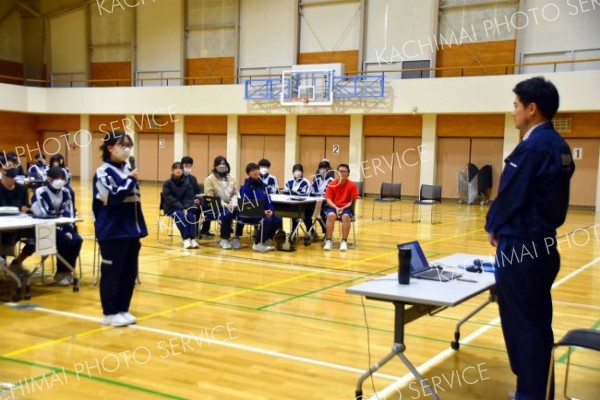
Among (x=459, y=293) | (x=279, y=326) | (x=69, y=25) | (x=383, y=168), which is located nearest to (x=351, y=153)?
(x=383, y=168)

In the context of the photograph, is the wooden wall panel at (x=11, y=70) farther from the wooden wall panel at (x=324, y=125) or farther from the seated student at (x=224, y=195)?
the seated student at (x=224, y=195)

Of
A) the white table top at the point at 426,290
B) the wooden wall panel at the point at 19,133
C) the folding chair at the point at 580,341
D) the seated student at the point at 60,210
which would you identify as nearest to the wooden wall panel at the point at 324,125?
the wooden wall panel at the point at 19,133

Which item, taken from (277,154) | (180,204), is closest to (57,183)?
(180,204)

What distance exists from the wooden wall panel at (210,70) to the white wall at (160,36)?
46cm

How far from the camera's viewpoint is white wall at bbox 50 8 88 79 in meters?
28.1

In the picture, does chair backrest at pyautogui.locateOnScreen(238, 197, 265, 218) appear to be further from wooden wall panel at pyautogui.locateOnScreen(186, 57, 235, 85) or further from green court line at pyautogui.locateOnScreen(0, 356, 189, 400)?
wooden wall panel at pyautogui.locateOnScreen(186, 57, 235, 85)

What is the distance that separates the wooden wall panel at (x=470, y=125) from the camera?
20.3m

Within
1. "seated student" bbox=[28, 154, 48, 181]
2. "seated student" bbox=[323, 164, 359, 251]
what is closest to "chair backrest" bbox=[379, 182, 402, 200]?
"seated student" bbox=[323, 164, 359, 251]

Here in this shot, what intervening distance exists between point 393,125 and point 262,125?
5.34m

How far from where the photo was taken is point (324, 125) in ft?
76.0

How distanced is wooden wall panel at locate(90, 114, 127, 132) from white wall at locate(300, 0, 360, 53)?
8.96 metres

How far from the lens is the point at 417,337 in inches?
214

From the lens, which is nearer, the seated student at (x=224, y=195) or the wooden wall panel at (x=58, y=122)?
the seated student at (x=224, y=195)

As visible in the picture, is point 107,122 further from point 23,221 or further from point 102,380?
point 102,380
